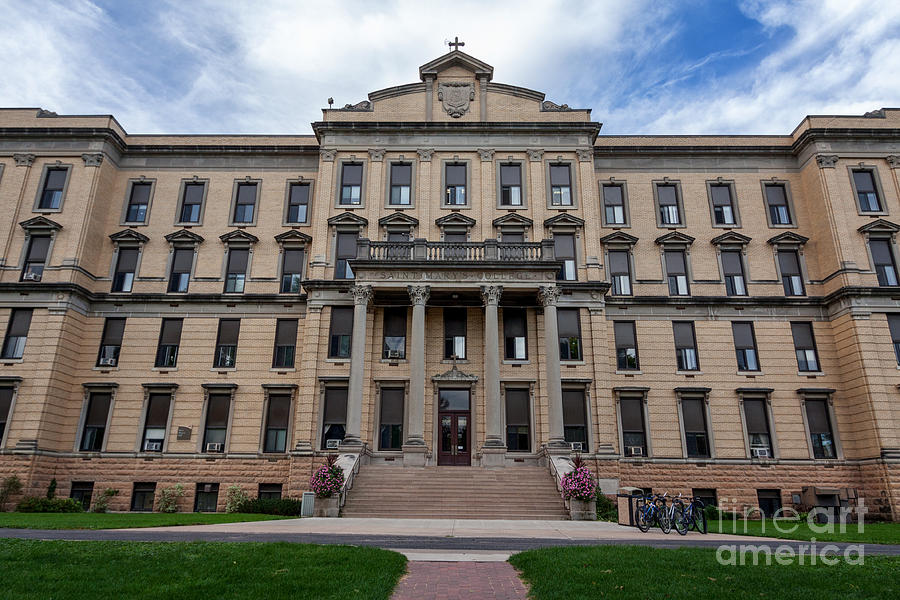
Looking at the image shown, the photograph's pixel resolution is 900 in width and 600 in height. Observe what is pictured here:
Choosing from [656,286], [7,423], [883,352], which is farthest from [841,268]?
[7,423]

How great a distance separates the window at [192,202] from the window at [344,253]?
9.13 m

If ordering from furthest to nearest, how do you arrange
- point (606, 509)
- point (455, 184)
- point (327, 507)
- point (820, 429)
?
point (455, 184)
point (820, 429)
point (606, 509)
point (327, 507)

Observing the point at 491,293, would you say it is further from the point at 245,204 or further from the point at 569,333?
the point at 245,204

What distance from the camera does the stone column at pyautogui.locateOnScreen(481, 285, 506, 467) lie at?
26.4 metres

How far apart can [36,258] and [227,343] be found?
11467 millimetres

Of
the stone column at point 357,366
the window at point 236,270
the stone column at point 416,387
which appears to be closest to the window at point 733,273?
the stone column at point 416,387

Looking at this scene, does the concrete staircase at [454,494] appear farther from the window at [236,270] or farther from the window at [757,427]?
the window at [236,270]

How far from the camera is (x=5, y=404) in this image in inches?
1147

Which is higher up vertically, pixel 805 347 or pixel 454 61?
pixel 454 61

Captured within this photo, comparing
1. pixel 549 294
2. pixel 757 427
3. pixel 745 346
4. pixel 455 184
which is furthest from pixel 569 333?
pixel 757 427

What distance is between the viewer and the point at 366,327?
29719 millimetres

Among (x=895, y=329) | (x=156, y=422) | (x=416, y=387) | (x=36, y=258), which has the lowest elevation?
(x=156, y=422)

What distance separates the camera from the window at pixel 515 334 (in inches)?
1198

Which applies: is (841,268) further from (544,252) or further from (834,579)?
(834,579)
